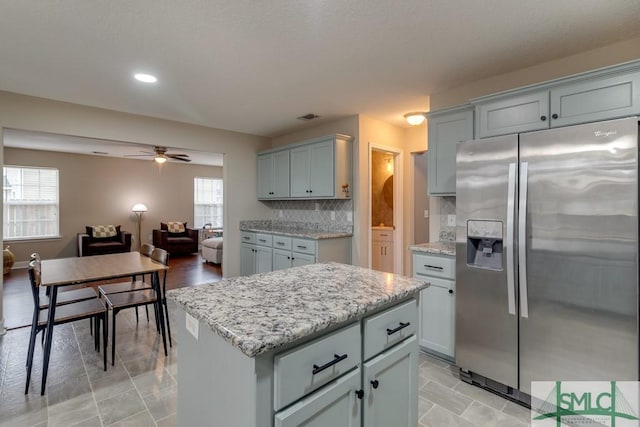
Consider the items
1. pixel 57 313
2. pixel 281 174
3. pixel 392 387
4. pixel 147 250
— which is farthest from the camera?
pixel 281 174

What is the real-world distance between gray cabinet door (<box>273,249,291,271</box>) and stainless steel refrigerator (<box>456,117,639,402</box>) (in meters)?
2.26

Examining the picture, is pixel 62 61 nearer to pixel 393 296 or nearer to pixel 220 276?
pixel 393 296

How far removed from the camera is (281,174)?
4695mm

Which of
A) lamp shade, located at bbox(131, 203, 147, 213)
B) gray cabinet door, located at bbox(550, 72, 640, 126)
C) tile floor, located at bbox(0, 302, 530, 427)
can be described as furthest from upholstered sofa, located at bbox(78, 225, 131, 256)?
gray cabinet door, located at bbox(550, 72, 640, 126)

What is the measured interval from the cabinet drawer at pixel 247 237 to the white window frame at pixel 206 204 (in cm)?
474

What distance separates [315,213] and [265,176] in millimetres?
1071

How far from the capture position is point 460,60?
248cm

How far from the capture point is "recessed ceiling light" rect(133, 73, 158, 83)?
2.79 m

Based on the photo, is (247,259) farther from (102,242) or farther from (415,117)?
(102,242)

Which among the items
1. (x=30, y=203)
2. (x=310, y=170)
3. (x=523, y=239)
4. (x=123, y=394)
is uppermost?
(x=310, y=170)

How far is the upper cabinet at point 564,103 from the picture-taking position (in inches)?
71.7

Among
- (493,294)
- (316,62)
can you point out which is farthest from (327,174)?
(493,294)

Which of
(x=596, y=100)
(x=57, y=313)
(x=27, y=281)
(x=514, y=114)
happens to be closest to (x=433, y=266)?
(x=514, y=114)

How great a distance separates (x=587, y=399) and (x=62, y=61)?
4.33 m
